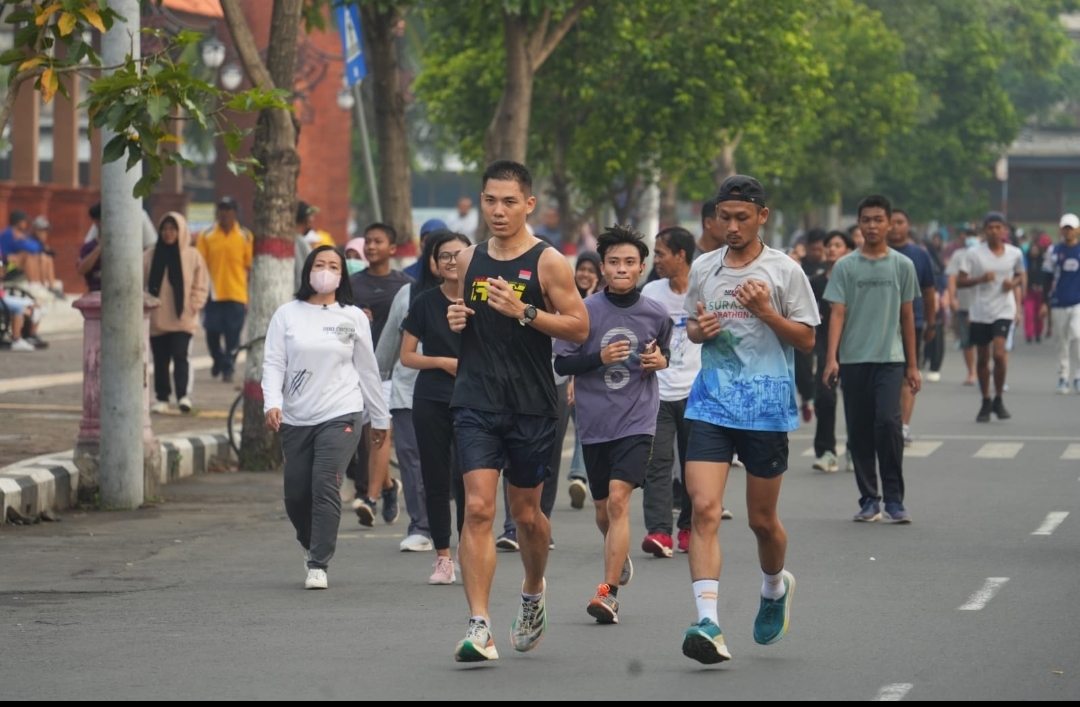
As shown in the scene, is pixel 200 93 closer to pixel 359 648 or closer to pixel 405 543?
pixel 405 543

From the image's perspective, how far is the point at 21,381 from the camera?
20.9 m

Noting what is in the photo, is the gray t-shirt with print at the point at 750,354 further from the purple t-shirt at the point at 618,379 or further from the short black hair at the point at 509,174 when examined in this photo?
the purple t-shirt at the point at 618,379

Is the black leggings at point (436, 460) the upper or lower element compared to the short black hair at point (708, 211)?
lower

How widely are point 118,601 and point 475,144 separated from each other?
67.4 feet

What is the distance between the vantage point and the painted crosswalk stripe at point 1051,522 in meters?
11.4

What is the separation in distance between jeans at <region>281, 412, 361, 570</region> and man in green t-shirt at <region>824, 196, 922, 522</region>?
3308 mm

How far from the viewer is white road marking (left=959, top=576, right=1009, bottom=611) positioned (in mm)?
8698

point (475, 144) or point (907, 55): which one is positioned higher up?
point (907, 55)

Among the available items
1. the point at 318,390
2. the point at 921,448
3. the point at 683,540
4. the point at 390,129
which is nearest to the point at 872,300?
the point at 683,540

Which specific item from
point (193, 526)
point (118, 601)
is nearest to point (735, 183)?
point (118, 601)

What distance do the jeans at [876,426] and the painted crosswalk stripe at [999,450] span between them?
13.5 ft

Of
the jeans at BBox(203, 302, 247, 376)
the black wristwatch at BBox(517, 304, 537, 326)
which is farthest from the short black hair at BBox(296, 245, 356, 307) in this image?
the jeans at BBox(203, 302, 247, 376)

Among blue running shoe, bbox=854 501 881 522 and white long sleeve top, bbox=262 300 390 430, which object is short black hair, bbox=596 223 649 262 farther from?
blue running shoe, bbox=854 501 881 522

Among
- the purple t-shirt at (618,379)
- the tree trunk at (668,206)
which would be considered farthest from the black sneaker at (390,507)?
the tree trunk at (668,206)
